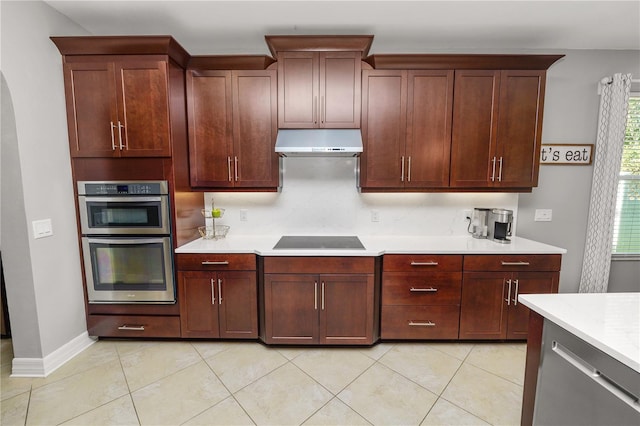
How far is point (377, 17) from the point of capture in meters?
2.20

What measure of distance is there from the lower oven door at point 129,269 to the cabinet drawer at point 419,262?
188 centimetres

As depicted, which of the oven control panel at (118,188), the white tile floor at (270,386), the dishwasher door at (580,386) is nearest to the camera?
the dishwasher door at (580,386)

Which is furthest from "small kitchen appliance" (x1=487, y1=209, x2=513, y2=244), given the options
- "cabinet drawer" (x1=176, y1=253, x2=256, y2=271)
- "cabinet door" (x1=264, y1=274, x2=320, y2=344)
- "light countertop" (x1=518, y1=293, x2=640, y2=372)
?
"cabinet drawer" (x1=176, y1=253, x2=256, y2=271)

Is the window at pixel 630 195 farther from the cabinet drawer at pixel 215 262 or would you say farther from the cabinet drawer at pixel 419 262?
the cabinet drawer at pixel 215 262

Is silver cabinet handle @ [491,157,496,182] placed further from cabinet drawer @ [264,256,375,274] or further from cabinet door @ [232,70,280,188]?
cabinet door @ [232,70,280,188]

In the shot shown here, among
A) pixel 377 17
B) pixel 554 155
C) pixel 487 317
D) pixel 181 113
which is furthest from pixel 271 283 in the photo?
pixel 554 155

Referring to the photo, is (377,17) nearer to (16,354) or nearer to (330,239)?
(330,239)

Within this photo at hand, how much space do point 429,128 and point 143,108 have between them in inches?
96.1

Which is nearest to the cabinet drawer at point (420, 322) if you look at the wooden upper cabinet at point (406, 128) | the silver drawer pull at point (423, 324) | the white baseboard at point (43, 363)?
the silver drawer pull at point (423, 324)

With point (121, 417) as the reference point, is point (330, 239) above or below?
above

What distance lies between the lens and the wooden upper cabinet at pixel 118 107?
213cm

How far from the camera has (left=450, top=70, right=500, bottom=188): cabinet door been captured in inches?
93.7

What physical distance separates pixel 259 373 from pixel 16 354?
70.8 inches

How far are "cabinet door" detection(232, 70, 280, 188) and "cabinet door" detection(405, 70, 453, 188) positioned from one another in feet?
4.05
